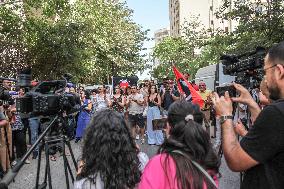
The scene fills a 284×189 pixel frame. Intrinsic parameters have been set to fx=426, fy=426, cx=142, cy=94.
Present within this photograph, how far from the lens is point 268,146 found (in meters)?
2.47

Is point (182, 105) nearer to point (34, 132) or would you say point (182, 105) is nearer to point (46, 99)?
point (46, 99)

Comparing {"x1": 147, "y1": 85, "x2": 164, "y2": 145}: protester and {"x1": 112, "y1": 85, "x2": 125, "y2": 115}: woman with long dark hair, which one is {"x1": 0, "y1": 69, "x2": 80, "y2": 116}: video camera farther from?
{"x1": 112, "y1": 85, "x2": 125, "y2": 115}: woman with long dark hair

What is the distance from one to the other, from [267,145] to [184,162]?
0.49 m

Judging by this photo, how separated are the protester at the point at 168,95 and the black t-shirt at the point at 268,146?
9.10 metres

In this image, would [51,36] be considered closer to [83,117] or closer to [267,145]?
[83,117]

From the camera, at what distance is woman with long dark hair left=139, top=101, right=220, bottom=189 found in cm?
241

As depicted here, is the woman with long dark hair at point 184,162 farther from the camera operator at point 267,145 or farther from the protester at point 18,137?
the protester at point 18,137

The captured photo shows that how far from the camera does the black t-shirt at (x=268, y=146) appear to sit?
8.04 feet

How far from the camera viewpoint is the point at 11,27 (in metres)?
18.1

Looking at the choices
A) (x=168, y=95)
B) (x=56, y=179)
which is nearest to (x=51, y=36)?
(x=168, y=95)

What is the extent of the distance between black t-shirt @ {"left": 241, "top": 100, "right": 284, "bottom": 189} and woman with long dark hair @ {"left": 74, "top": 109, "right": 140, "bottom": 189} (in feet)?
3.06

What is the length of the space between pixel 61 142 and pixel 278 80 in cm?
328

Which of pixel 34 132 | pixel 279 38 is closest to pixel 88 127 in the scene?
pixel 34 132

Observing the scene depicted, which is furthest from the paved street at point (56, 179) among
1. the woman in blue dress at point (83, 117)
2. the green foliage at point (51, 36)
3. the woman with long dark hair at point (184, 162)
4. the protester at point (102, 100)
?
the green foliage at point (51, 36)
